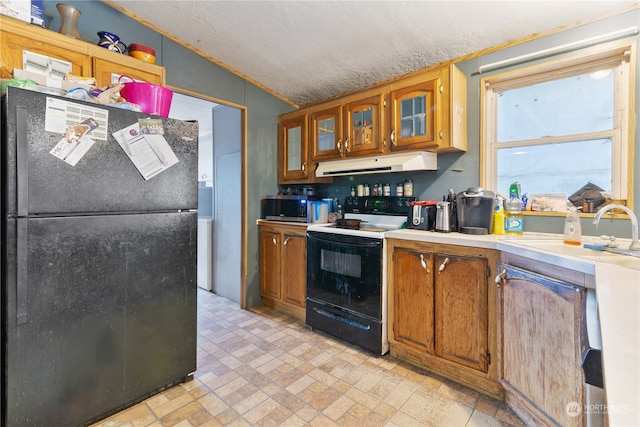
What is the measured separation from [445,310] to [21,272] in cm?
228

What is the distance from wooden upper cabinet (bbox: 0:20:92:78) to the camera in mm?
1605

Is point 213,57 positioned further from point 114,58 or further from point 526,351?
point 526,351

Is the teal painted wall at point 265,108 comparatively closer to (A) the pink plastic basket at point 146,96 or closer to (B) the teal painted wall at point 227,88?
(B) the teal painted wall at point 227,88

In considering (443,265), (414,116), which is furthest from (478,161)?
(443,265)

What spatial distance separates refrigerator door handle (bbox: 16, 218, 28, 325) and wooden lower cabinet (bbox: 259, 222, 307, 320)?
192 centimetres

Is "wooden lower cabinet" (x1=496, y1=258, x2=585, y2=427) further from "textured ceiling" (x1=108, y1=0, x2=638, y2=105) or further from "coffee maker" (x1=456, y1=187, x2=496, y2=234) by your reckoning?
"textured ceiling" (x1=108, y1=0, x2=638, y2=105)

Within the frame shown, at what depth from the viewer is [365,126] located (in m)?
2.74

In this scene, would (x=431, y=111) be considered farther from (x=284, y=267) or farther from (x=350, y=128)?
(x=284, y=267)

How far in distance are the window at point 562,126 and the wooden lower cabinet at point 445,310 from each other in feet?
2.77

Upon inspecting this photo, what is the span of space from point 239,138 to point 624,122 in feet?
10.6

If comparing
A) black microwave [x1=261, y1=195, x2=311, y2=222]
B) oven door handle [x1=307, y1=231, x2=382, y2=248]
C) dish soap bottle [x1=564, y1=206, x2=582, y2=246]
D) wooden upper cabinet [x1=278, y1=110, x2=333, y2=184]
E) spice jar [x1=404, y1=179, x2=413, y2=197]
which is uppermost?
wooden upper cabinet [x1=278, y1=110, x2=333, y2=184]

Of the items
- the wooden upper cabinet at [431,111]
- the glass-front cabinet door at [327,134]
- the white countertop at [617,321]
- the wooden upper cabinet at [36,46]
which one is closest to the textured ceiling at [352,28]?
the wooden upper cabinet at [431,111]

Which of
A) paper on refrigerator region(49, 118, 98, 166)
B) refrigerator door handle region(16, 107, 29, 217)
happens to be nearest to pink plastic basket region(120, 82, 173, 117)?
paper on refrigerator region(49, 118, 98, 166)

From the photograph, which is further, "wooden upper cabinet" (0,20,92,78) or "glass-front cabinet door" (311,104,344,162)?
"glass-front cabinet door" (311,104,344,162)
